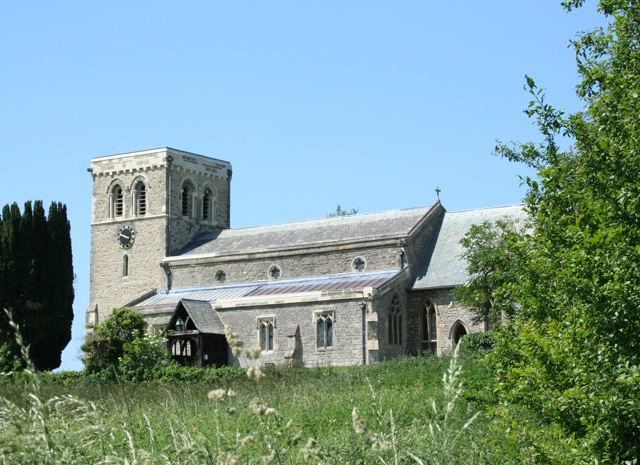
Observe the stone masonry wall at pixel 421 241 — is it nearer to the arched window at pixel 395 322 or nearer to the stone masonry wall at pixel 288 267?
the stone masonry wall at pixel 288 267

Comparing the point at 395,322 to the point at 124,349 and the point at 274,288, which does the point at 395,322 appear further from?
the point at 124,349

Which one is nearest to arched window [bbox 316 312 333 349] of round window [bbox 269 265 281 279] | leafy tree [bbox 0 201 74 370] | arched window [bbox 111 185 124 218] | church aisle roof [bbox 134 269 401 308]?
church aisle roof [bbox 134 269 401 308]

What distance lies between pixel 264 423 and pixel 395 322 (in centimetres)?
3282

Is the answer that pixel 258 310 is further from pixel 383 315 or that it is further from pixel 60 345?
pixel 60 345

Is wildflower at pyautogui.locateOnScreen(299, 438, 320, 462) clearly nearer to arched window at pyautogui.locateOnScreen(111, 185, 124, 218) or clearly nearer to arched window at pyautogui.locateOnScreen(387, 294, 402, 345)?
arched window at pyautogui.locateOnScreen(387, 294, 402, 345)

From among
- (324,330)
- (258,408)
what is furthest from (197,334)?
(258,408)

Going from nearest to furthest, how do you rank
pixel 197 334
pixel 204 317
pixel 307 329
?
pixel 307 329, pixel 197 334, pixel 204 317

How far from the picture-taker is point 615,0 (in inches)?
539

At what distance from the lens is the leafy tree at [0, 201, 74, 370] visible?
44.4m

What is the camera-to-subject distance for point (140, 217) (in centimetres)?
4834

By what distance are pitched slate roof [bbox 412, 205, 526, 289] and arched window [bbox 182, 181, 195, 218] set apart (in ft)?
47.1

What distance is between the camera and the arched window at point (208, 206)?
50844mm

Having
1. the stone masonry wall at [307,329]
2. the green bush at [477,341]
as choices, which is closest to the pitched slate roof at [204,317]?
the stone masonry wall at [307,329]

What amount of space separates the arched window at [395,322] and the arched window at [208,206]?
15.9 metres
